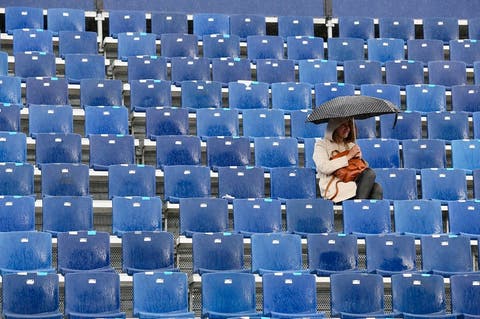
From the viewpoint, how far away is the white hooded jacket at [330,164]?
30.6 ft

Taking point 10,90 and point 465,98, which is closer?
point 10,90

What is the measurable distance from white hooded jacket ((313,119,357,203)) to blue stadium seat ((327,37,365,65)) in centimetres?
281

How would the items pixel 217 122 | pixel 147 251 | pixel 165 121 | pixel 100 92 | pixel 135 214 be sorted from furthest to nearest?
pixel 100 92
pixel 217 122
pixel 165 121
pixel 135 214
pixel 147 251

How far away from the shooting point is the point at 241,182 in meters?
9.60

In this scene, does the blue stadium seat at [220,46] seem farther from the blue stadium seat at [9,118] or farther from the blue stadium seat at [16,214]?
the blue stadium seat at [16,214]

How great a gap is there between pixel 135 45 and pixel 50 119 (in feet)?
6.21

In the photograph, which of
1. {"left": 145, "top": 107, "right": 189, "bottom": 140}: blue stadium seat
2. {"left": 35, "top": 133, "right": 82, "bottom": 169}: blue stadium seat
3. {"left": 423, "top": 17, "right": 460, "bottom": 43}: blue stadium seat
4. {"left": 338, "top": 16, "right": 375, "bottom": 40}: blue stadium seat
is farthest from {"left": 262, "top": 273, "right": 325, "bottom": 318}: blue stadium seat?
{"left": 423, "top": 17, "right": 460, "bottom": 43}: blue stadium seat

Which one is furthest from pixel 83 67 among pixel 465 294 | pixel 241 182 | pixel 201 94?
pixel 465 294

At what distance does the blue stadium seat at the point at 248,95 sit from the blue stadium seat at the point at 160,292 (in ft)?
Result: 10.6

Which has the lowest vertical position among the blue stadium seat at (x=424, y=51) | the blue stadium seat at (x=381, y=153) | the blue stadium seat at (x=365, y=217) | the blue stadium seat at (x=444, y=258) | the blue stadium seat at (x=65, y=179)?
the blue stadium seat at (x=444, y=258)

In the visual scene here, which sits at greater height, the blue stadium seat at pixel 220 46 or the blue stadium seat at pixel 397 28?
the blue stadium seat at pixel 397 28

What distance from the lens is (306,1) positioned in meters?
13.7

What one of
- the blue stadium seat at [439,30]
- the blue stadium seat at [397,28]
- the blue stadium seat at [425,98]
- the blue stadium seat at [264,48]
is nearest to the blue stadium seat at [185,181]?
the blue stadium seat at [425,98]

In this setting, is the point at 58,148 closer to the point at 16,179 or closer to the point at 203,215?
the point at 16,179
